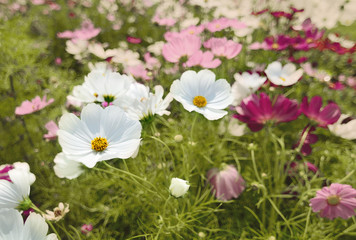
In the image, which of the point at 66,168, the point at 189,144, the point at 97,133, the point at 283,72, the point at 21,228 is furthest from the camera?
the point at 283,72

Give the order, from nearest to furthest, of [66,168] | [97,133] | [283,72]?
[97,133] → [66,168] → [283,72]

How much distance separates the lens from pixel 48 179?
95 cm

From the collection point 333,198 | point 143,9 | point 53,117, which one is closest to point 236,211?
point 333,198

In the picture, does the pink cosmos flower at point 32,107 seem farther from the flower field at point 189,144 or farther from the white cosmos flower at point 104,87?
the white cosmos flower at point 104,87

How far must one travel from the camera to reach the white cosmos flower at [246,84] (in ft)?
2.55

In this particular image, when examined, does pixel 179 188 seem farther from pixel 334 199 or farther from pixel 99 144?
pixel 334 199

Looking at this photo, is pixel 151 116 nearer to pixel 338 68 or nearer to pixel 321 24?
pixel 321 24

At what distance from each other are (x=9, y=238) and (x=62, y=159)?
0.23 metres

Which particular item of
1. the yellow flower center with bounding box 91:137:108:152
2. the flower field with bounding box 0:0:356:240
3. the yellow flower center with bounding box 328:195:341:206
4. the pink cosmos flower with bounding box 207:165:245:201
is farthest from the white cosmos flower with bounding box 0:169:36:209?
the yellow flower center with bounding box 328:195:341:206

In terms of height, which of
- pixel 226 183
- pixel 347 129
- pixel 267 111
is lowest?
pixel 226 183

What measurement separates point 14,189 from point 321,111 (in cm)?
66

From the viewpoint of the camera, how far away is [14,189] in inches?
17.2

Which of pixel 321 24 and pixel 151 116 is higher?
pixel 151 116

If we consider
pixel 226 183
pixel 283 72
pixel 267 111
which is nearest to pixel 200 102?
pixel 267 111
